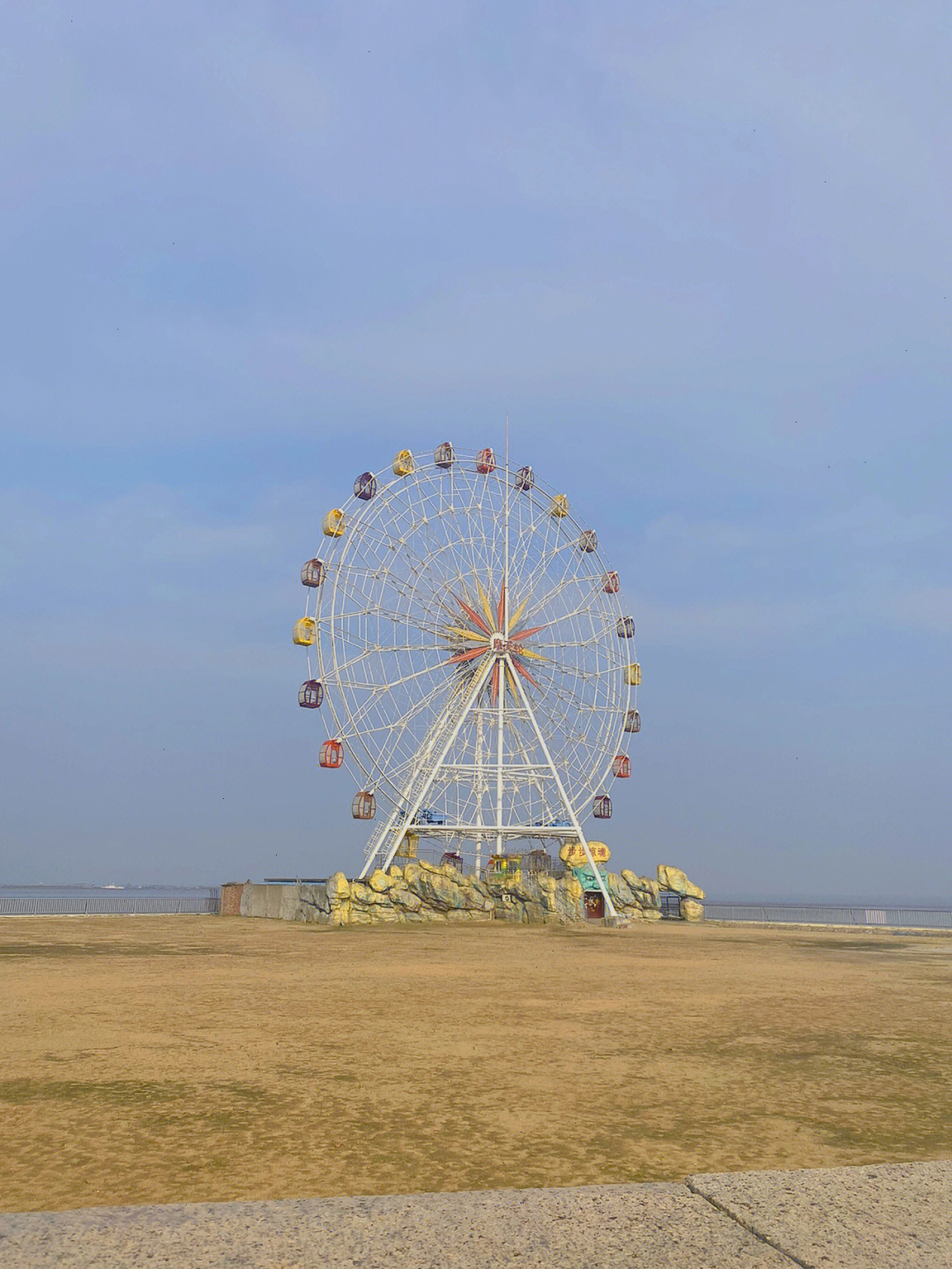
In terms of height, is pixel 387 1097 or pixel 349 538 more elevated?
pixel 349 538

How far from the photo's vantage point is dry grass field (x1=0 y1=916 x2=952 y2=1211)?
706 cm

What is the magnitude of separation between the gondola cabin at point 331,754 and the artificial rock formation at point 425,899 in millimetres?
4773

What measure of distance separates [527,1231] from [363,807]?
41567mm

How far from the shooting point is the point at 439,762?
151ft

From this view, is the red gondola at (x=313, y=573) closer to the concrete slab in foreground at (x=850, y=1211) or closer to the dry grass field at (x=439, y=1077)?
the dry grass field at (x=439, y=1077)

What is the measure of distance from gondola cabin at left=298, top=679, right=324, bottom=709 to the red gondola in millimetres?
4468

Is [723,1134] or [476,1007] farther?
A: [476,1007]

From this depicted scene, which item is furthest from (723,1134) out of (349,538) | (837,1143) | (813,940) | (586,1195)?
(349,538)

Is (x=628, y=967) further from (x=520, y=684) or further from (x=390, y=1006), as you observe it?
(x=520, y=684)

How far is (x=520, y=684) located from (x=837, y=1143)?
41.4 m

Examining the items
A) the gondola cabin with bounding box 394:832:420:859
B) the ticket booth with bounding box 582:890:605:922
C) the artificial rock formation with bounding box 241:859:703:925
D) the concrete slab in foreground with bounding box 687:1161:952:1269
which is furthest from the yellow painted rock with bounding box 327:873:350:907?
the concrete slab in foreground with bounding box 687:1161:952:1269

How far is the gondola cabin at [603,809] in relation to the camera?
51000 millimetres

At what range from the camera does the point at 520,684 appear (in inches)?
1930

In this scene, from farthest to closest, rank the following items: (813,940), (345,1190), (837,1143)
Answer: (813,940) → (837,1143) → (345,1190)
